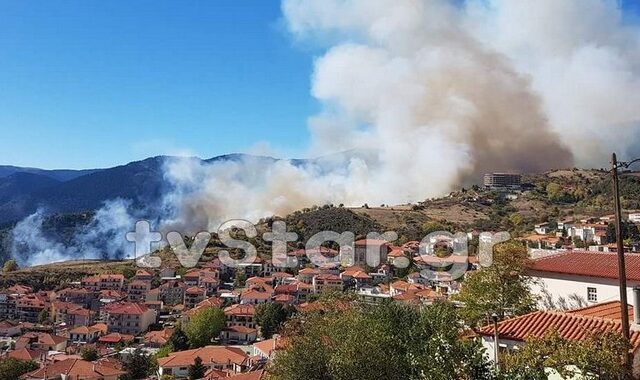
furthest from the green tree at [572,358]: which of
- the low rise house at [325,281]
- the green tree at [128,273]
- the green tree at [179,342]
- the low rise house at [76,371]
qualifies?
the green tree at [128,273]

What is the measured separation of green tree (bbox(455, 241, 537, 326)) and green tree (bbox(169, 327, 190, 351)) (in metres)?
25.7

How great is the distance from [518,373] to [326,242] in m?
54.0

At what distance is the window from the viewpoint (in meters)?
13.3

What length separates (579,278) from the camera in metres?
13.6

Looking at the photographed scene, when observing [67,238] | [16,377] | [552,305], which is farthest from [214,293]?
[67,238]

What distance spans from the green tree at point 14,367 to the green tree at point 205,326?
9.13m

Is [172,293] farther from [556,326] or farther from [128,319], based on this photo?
[556,326]

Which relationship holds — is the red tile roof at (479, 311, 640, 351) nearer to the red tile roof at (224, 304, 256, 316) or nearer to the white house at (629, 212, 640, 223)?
the red tile roof at (224, 304, 256, 316)

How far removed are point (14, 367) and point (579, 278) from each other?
26.3 m

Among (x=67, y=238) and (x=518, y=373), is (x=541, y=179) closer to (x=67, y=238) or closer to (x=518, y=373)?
(x=518, y=373)

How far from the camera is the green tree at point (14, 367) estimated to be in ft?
86.7

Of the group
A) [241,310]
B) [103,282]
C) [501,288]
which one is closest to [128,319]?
[241,310]

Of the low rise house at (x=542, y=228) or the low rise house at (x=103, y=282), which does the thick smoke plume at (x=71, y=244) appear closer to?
the low rise house at (x=103, y=282)

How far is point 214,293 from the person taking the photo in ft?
165
